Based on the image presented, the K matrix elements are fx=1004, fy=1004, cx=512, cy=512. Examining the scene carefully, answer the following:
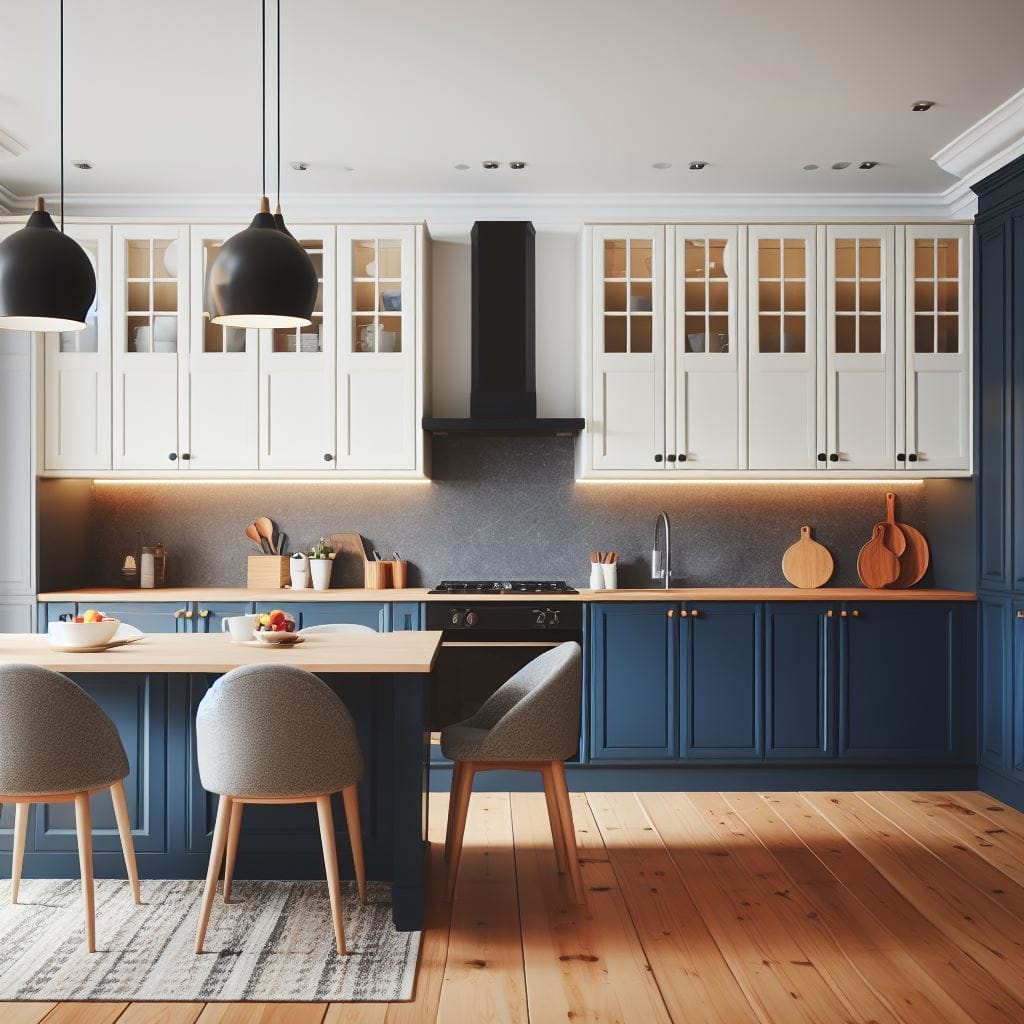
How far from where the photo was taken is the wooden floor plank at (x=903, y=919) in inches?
103

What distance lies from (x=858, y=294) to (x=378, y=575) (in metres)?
2.75

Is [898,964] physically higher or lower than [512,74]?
lower

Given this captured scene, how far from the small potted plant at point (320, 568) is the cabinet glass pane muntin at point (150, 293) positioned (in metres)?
1.22

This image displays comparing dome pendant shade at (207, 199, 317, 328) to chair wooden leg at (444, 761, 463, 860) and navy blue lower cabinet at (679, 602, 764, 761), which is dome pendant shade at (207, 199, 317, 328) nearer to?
chair wooden leg at (444, 761, 463, 860)

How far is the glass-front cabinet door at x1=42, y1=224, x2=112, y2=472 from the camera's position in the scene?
15.8 feet

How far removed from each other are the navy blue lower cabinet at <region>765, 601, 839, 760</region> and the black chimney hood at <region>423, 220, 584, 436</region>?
4.60ft

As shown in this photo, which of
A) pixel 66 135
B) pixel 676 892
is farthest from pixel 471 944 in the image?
pixel 66 135

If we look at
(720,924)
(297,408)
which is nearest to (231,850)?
(720,924)

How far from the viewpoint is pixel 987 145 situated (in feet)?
14.2

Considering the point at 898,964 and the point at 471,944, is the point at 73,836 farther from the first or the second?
the point at 898,964

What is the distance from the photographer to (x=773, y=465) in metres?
4.88

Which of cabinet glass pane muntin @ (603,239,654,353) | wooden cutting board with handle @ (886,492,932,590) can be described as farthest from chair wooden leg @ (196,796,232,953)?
wooden cutting board with handle @ (886,492,932,590)

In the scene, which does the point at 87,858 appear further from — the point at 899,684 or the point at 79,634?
the point at 899,684

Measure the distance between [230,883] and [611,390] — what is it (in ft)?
9.19
